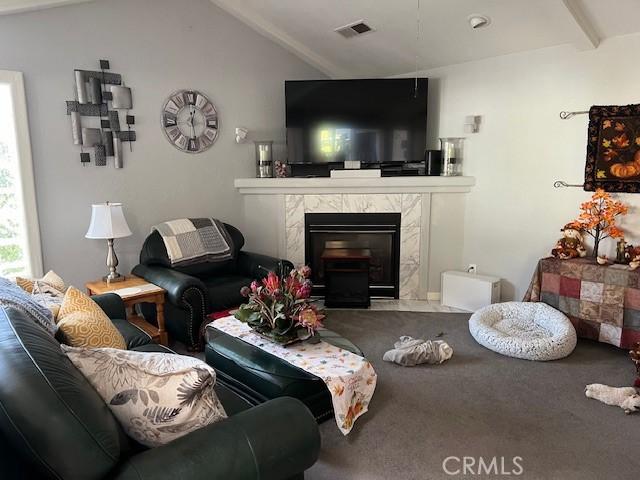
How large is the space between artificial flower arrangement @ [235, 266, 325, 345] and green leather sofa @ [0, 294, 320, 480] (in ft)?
3.16

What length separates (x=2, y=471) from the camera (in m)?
1.19

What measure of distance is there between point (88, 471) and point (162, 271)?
2.58m

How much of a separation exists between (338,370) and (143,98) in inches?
123

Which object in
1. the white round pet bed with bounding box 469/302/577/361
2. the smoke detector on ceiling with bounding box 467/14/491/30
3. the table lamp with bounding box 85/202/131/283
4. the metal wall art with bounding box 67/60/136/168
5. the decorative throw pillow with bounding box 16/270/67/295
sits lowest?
the white round pet bed with bounding box 469/302/577/361

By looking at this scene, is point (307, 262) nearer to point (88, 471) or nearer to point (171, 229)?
point (171, 229)

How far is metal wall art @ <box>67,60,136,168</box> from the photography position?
3688mm

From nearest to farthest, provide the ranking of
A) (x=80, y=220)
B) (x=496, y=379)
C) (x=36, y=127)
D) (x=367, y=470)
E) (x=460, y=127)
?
(x=367, y=470)
(x=496, y=379)
(x=36, y=127)
(x=80, y=220)
(x=460, y=127)

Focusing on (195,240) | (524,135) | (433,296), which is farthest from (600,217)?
(195,240)

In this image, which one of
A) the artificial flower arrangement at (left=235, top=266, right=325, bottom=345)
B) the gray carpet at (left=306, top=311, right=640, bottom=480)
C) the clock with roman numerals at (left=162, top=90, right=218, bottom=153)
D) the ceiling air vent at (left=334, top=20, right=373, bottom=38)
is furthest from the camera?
the clock with roman numerals at (left=162, top=90, right=218, bottom=153)

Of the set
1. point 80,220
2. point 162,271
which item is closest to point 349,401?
point 162,271

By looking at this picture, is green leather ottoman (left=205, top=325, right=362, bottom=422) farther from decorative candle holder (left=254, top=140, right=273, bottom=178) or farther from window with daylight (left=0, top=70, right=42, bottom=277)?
decorative candle holder (left=254, top=140, right=273, bottom=178)

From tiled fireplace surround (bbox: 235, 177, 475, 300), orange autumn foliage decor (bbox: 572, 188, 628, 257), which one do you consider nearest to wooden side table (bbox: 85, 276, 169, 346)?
tiled fireplace surround (bbox: 235, 177, 475, 300)

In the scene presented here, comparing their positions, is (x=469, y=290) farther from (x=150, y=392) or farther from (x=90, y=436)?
(x=90, y=436)

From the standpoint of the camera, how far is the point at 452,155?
4.57 metres
